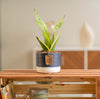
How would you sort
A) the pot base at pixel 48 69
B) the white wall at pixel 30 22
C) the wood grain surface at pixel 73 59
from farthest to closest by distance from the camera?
the white wall at pixel 30 22, the wood grain surface at pixel 73 59, the pot base at pixel 48 69

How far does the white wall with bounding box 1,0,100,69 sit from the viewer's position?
5.16 metres

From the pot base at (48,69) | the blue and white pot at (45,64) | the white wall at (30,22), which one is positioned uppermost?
the white wall at (30,22)

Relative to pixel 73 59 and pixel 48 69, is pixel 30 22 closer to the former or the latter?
pixel 73 59

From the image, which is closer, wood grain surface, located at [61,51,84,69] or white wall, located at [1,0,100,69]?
wood grain surface, located at [61,51,84,69]

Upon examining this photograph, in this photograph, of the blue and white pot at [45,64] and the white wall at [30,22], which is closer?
the blue and white pot at [45,64]

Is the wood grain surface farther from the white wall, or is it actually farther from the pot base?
the pot base

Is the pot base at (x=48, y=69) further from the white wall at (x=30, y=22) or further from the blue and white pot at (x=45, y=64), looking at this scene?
the white wall at (x=30, y=22)

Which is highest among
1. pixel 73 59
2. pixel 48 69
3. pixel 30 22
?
pixel 30 22

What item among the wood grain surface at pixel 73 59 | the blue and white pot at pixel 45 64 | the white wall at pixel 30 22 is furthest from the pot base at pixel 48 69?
the white wall at pixel 30 22

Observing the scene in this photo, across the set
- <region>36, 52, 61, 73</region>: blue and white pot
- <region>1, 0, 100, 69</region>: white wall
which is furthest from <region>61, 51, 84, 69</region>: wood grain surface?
<region>36, 52, 61, 73</region>: blue and white pot

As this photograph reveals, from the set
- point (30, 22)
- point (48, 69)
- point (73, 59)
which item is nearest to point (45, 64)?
point (48, 69)

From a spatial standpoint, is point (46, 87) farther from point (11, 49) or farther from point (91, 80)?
point (11, 49)

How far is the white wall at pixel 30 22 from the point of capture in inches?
203

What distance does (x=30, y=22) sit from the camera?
17.1ft
